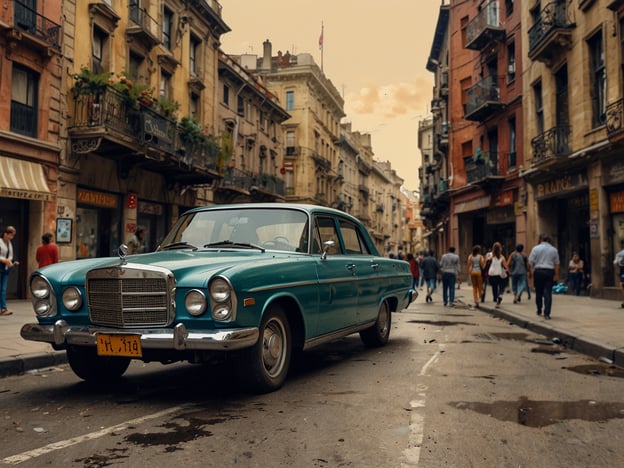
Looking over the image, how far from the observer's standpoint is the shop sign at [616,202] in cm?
1686

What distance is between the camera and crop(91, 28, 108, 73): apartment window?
18.8m

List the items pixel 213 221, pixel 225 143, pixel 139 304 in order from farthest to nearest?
1. pixel 225 143
2. pixel 213 221
3. pixel 139 304

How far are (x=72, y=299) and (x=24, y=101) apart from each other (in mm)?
12988

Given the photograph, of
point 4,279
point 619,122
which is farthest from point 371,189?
point 4,279

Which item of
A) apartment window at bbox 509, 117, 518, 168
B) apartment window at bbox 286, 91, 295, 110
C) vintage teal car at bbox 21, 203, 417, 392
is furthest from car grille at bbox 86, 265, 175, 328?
apartment window at bbox 286, 91, 295, 110

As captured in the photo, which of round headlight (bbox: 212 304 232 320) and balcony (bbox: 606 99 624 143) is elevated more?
balcony (bbox: 606 99 624 143)

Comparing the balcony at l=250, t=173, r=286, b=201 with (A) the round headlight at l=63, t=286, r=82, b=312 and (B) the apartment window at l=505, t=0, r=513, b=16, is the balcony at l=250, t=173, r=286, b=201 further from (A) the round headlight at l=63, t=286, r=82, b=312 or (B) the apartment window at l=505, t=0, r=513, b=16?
(A) the round headlight at l=63, t=286, r=82, b=312

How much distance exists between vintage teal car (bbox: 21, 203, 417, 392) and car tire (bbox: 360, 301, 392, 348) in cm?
124

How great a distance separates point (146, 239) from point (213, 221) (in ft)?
55.6

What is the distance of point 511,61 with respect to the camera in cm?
2683

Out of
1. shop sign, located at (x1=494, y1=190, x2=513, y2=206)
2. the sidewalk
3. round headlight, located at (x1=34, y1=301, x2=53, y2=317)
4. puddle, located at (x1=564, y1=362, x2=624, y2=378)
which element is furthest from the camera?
shop sign, located at (x1=494, y1=190, x2=513, y2=206)

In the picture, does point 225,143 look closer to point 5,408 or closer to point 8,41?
point 8,41

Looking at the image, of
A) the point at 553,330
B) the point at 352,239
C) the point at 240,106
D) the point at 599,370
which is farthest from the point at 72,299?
the point at 240,106

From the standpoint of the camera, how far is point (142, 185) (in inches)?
840
